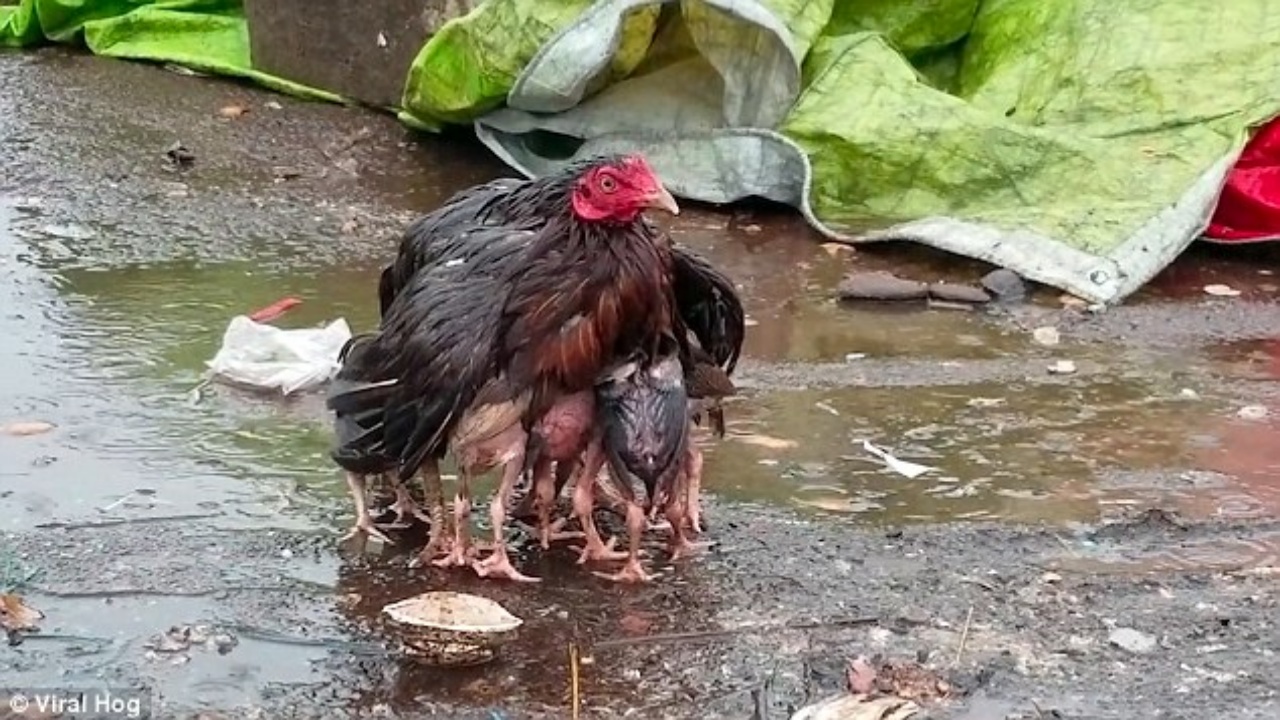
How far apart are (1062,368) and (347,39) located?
3.78 meters

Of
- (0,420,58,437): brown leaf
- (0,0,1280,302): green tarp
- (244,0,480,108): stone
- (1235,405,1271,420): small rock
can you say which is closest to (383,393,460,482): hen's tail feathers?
(0,420,58,437): brown leaf

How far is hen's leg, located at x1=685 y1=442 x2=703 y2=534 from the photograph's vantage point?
4219 millimetres

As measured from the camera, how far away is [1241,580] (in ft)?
13.8

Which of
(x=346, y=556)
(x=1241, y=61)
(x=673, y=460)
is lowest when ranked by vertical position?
(x=346, y=556)

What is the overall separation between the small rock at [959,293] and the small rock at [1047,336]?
27 centimetres

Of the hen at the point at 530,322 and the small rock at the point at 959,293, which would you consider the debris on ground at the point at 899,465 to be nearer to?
the hen at the point at 530,322

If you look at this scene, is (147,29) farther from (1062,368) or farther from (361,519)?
(361,519)

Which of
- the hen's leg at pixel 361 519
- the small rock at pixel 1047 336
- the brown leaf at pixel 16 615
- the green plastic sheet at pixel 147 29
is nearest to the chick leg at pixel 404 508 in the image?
the hen's leg at pixel 361 519

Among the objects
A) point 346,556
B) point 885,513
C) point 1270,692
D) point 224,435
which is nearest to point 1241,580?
point 1270,692

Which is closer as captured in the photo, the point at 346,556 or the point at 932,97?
the point at 346,556

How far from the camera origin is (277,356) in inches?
206

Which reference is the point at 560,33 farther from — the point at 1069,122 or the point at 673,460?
the point at 673,460

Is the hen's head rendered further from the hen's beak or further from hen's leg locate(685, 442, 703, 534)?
hen's leg locate(685, 442, 703, 534)

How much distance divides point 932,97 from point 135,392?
3066 mm
